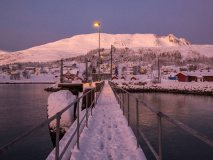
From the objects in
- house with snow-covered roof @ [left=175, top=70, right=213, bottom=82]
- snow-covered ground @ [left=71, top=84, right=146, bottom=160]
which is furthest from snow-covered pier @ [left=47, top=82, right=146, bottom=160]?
house with snow-covered roof @ [left=175, top=70, right=213, bottom=82]

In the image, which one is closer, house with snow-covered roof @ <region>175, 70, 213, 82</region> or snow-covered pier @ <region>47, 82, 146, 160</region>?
snow-covered pier @ <region>47, 82, 146, 160</region>

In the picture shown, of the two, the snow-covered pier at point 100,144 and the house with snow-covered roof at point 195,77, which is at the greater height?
the house with snow-covered roof at point 195,77

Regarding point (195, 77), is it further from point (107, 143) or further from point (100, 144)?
point (100, 144)

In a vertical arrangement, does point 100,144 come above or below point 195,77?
below

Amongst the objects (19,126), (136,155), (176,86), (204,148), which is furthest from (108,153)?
(176,86)

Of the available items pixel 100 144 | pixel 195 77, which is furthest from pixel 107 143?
pixel 195 77

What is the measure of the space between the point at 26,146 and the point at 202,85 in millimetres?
54692

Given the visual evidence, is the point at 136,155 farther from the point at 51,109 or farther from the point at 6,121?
the point at 6,121

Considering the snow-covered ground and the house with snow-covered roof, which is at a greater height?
the house with snow-covered roof

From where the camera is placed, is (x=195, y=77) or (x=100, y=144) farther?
(x=195, y=77)

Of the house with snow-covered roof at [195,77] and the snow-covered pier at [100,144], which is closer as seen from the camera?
the snow-covered pier at [100,144]

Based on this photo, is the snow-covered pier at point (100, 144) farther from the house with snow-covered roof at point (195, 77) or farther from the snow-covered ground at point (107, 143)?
the house with snow-covered roof at point (195, 77)

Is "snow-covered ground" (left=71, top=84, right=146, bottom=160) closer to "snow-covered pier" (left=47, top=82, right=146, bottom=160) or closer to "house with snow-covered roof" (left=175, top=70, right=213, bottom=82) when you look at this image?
"snow-covered pier" (left=47, top=82, right=146, bottom=160)

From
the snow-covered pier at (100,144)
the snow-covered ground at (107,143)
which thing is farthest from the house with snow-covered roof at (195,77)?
the snow-covered pier at (100,144)
